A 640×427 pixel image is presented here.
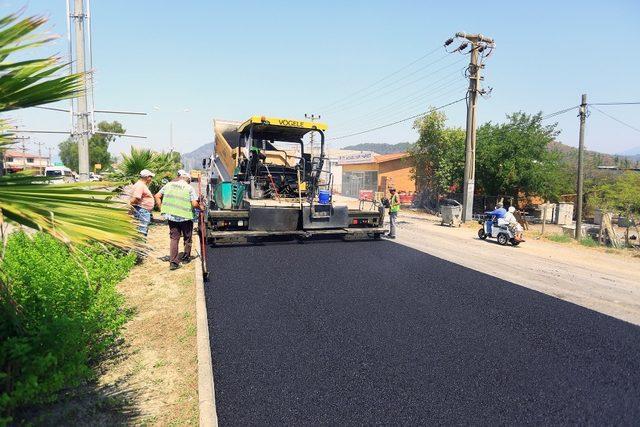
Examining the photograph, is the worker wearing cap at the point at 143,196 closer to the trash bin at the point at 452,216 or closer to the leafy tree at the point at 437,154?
the trash bin at the point at 452,216

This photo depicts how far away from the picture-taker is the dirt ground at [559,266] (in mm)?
6730

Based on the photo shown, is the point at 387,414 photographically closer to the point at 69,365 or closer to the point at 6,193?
the point at 69,365

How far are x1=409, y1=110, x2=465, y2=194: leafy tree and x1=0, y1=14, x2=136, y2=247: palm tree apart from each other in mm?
22087

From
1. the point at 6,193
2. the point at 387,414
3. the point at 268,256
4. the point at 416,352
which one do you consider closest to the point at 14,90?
the point at 6,193

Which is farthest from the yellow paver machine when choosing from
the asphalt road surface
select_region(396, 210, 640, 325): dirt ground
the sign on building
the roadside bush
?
the sign on building

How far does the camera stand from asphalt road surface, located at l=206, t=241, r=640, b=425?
3215 millimetres

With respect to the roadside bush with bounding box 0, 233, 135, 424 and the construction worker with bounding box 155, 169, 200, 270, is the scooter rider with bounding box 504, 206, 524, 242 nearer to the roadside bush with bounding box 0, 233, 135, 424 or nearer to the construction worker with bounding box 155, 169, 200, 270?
the construction worker with bounding box 155, 169, 200, 270

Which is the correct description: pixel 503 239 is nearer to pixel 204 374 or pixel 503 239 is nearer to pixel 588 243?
pixel 588 243

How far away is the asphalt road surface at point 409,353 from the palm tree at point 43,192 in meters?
1.65

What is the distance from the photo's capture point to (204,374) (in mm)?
3316

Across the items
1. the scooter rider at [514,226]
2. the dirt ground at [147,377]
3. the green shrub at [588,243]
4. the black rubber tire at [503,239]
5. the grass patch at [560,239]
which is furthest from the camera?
the grass patch at [560,239]

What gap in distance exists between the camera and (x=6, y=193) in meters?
2.01

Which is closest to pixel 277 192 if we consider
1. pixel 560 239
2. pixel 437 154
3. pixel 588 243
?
pixel 560 239

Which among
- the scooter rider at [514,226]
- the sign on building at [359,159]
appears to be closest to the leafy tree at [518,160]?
the scooter rider at [514,226]
